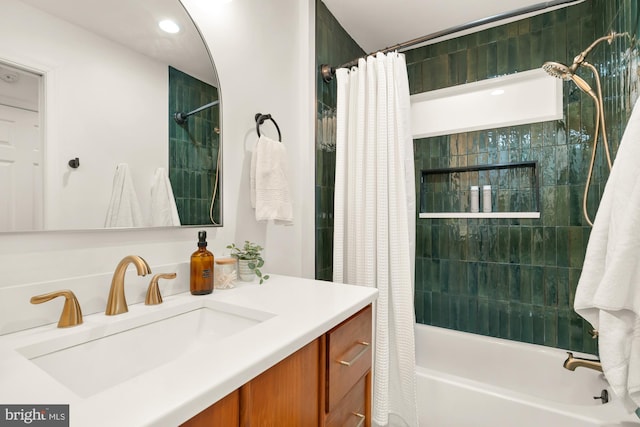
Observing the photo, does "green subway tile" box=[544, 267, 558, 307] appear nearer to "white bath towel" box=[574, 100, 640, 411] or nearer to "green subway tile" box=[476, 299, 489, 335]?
"green subway tile" box=[476, 299, 489, 335]

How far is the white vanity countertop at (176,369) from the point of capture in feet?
1.36

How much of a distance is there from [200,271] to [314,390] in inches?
20.5

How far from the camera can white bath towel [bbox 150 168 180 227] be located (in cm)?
99

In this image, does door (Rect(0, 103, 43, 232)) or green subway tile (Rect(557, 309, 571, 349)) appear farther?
green subway tile (Rect(557, 309, 571, 349))

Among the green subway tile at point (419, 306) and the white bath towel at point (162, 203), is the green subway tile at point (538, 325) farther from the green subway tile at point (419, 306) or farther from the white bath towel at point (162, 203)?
the white bath towel at point (162, 203)

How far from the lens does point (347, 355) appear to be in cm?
93

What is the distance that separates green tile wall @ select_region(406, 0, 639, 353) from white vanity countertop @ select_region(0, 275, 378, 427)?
1.52m

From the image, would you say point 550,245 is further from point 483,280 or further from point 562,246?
point 483,280

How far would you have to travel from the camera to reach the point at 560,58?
6.20 ft

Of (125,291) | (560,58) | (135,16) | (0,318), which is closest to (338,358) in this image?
(125,291)

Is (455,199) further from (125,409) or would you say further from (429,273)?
(125,409)

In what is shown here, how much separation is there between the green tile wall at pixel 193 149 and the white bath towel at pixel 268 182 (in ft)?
0.50

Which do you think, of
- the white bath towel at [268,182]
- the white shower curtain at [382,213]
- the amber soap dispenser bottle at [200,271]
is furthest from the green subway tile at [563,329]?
the amber soap dispenser bottle at [200,271]

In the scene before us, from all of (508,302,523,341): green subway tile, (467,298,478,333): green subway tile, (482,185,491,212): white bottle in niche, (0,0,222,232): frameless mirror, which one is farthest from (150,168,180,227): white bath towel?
(508,302,523,341): green subway tile
